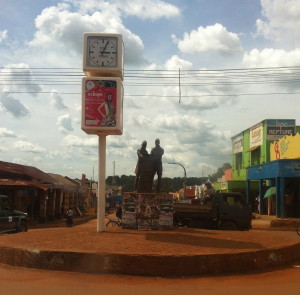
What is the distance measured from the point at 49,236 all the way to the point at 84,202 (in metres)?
46.3

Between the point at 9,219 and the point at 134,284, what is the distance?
38.0ft

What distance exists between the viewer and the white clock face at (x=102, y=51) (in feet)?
40.3

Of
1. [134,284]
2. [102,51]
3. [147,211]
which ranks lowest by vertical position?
[134,284]

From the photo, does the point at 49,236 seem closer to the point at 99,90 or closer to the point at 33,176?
the point at 99,90

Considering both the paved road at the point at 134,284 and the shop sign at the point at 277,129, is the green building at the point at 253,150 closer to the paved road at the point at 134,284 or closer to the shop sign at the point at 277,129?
the shop sign at the point at 277,129

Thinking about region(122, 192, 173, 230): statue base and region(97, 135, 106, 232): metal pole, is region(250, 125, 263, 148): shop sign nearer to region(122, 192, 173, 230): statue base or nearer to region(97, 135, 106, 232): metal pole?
region(122, 192, 173, 230): statue base

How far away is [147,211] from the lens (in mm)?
13219

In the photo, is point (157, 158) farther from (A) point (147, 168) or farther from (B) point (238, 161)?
(B) point (238, 161)

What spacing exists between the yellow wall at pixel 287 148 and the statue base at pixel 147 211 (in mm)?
19776

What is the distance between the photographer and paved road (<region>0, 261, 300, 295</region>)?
677cm

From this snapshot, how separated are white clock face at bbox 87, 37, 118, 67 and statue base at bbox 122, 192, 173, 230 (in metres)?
4.08

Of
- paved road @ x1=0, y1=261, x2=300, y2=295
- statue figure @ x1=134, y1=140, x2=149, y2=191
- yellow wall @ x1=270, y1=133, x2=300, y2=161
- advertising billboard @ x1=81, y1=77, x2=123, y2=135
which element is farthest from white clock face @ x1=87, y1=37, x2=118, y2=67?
yellow wall @ x1=270, y1=133, x2=300, y2=161

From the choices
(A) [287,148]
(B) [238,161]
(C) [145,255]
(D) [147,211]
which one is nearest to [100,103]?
(D) [147,211]

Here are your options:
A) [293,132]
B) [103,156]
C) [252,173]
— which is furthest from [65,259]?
[293,132]
